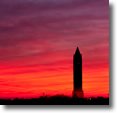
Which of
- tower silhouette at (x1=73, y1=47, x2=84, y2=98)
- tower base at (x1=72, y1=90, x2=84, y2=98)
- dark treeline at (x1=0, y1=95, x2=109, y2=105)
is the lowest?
dark treeline at (x1=0, y1=95, x2=109, y2=105)

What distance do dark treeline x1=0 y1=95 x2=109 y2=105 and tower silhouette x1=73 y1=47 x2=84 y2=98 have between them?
10 centimetres

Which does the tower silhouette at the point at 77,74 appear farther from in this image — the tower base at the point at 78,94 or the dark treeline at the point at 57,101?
the dark treeline at the point at 57,101

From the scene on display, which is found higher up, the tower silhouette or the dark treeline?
the tower silhouette

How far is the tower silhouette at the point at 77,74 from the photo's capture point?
209 inches

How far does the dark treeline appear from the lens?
5.24 metres

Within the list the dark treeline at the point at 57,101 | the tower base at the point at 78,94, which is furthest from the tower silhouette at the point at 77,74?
the dark treeline at the point at 57,101

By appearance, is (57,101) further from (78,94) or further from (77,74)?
(77,74)

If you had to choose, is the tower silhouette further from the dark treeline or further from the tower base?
the dark treeline

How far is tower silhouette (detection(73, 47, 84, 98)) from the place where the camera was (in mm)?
5301

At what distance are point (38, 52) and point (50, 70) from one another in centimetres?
35

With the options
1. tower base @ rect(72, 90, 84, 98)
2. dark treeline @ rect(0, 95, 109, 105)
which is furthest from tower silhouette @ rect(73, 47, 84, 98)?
dark treeline @ rect(0, 95, 109, 105)

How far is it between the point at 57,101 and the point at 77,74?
526 mm

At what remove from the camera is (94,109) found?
5.21 m

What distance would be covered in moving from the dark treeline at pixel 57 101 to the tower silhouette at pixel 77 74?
101 mm
